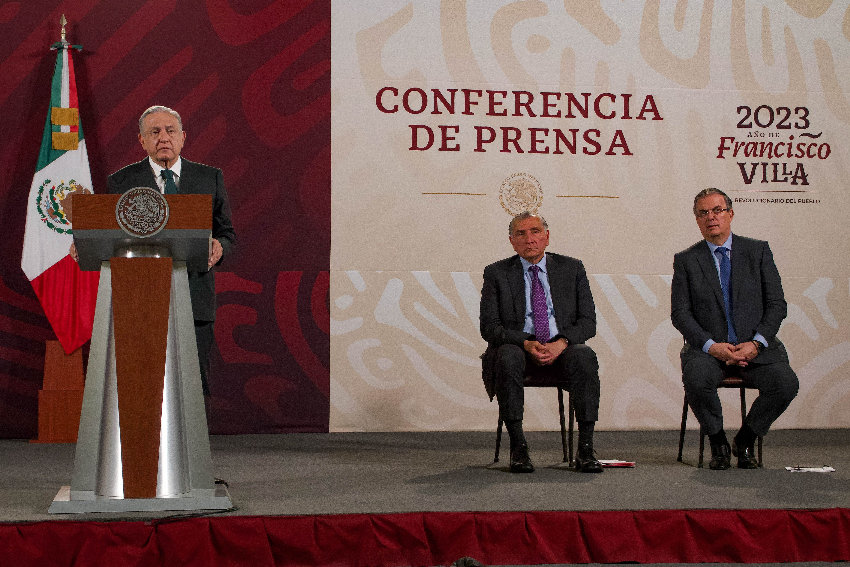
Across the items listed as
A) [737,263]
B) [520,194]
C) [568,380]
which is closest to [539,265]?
[568,380]

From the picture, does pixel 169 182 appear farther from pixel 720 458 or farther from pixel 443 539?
pixel 720 458

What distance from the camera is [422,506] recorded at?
Result: 2.84 metres

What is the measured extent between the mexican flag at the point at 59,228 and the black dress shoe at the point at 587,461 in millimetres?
2539

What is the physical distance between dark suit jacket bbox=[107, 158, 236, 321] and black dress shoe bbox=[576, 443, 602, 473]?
1.47 metres

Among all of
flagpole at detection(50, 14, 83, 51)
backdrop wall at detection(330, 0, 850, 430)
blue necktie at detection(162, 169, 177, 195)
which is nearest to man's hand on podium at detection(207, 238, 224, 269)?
blue necktie at detection(162, 169, 177, 195)

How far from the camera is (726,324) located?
381 centimetres

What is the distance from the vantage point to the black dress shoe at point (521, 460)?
356 cm

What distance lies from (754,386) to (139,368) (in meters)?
2.35

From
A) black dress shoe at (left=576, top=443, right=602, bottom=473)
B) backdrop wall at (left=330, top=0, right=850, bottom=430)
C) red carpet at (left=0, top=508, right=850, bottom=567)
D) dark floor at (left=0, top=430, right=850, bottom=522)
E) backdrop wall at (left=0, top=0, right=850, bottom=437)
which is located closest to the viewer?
red carpet at (left=0, top=508, right=850, bottom=567)

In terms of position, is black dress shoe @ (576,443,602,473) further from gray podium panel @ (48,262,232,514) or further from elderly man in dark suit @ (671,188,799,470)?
gray podium panel @ (48,262,232,514)

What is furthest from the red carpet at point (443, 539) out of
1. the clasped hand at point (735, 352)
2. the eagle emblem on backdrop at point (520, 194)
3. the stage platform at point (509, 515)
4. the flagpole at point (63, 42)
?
the flagpole at point (63, 42)

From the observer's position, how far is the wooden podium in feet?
8.71

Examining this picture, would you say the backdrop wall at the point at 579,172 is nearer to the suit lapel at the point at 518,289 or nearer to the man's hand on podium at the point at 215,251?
the suit lapel at the point at 518,289

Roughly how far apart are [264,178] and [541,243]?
5.97 feet
